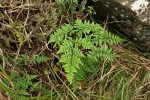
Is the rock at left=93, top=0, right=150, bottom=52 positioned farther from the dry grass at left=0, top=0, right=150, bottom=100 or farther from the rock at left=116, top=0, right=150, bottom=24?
the dry grass at left=0, top=0, right=150, bottom=100

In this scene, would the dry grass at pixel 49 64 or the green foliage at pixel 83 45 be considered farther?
the dry grass at pixel 49 64

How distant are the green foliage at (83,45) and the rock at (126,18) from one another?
197 millimetres

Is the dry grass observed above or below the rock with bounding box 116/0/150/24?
below

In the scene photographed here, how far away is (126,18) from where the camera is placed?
277 centimetres

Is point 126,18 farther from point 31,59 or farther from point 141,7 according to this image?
point 31,59

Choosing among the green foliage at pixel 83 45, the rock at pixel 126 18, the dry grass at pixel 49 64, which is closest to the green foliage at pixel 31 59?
the dry grass at pixel 49 64

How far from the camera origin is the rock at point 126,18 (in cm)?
269

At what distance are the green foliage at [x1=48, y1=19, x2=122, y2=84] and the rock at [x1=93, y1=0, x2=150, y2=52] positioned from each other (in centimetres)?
20

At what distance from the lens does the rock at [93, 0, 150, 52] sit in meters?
2.69

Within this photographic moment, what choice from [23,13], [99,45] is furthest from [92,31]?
[23,13]

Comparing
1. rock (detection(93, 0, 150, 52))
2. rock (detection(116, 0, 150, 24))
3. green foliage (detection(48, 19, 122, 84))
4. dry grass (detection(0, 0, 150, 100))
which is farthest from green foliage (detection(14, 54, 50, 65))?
rock (detection(116, 0, 150, 24))

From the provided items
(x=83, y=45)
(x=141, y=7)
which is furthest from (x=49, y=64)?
(x=141, y=7)

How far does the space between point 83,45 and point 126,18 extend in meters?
0.52

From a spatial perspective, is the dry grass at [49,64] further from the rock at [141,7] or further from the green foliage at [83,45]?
the rock at [141,7]
